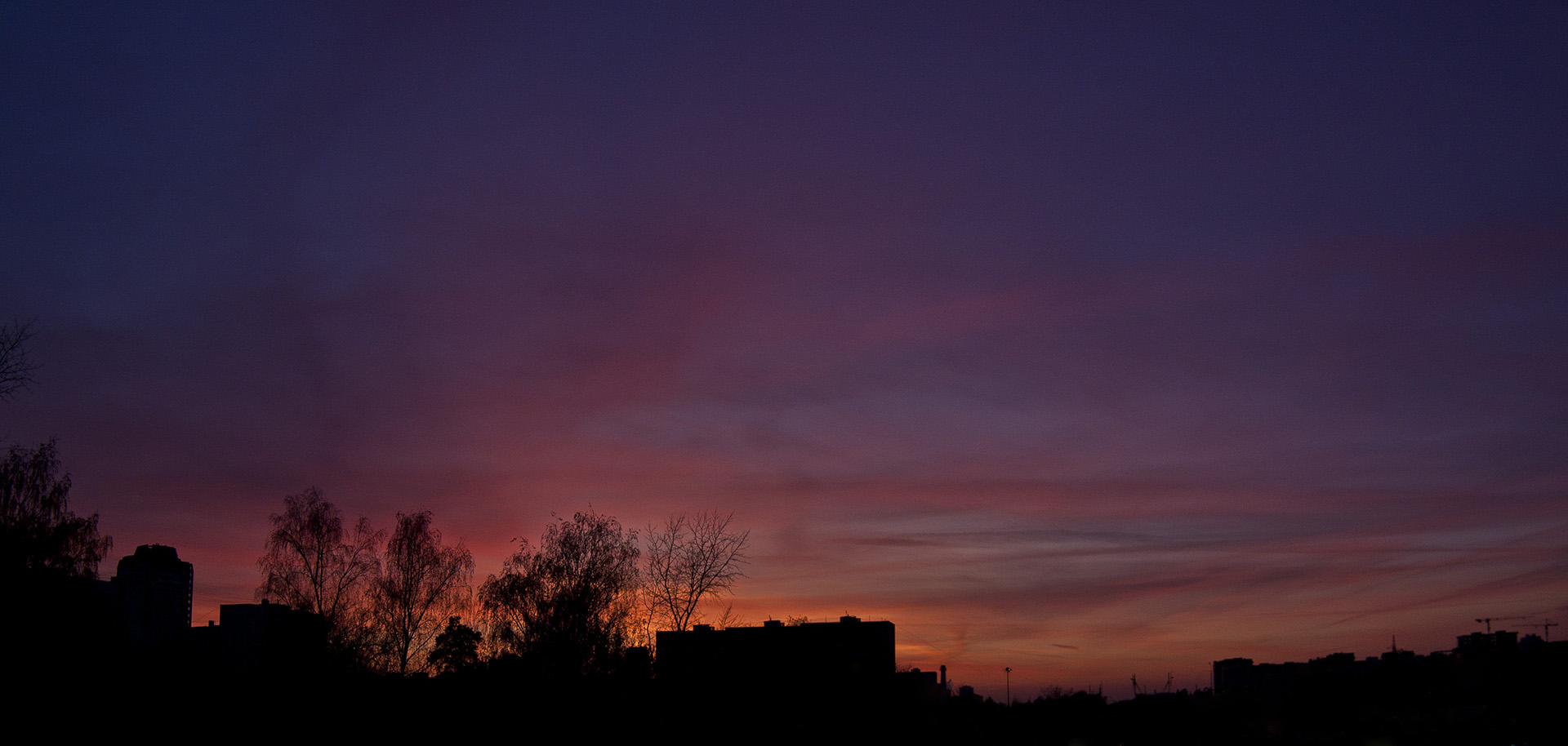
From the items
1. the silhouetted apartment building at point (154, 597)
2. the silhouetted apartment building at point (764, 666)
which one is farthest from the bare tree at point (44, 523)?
the silhouetted apartment building at point (764, 666)

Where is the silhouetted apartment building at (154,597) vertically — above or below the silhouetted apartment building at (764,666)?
above

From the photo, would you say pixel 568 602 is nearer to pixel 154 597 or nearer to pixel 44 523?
pixel 44 523

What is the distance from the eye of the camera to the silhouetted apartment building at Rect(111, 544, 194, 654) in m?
55.6

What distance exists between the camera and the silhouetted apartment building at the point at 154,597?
182ft

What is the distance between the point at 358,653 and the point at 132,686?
35.5m

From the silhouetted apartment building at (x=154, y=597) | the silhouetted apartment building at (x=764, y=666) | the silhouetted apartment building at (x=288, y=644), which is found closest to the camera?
the silhouetted apartment building at (x=764, y=666)

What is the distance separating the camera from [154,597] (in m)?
102

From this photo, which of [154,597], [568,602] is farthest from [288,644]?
[154,597]

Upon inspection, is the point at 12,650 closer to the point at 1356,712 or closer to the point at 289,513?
the point at 289,513

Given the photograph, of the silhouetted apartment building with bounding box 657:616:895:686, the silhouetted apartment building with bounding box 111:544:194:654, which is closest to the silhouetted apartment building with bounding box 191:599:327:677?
the silhouetted apartment building with bounding box 111:544:194:654

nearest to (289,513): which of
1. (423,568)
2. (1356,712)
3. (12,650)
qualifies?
(423,568)

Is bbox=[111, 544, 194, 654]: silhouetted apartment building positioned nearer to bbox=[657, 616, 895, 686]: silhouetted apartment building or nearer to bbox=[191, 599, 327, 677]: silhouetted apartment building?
bbox=[191, 599, 327, 677]: silhouetted apartment building

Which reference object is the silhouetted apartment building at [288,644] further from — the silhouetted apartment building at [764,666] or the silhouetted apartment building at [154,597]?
the silhouetted apartment building at [764,666]

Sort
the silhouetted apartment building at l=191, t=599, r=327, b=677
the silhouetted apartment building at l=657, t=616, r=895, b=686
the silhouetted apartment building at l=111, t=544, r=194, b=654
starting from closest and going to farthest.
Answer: the silhouetted apartment building at l=657, t=616, r=895, b=686 → the silhouetted apartment building at l=191, t=599, r=327, b=677 → the silhouetted apartment building at l=111, t=544, r=194, b=654
